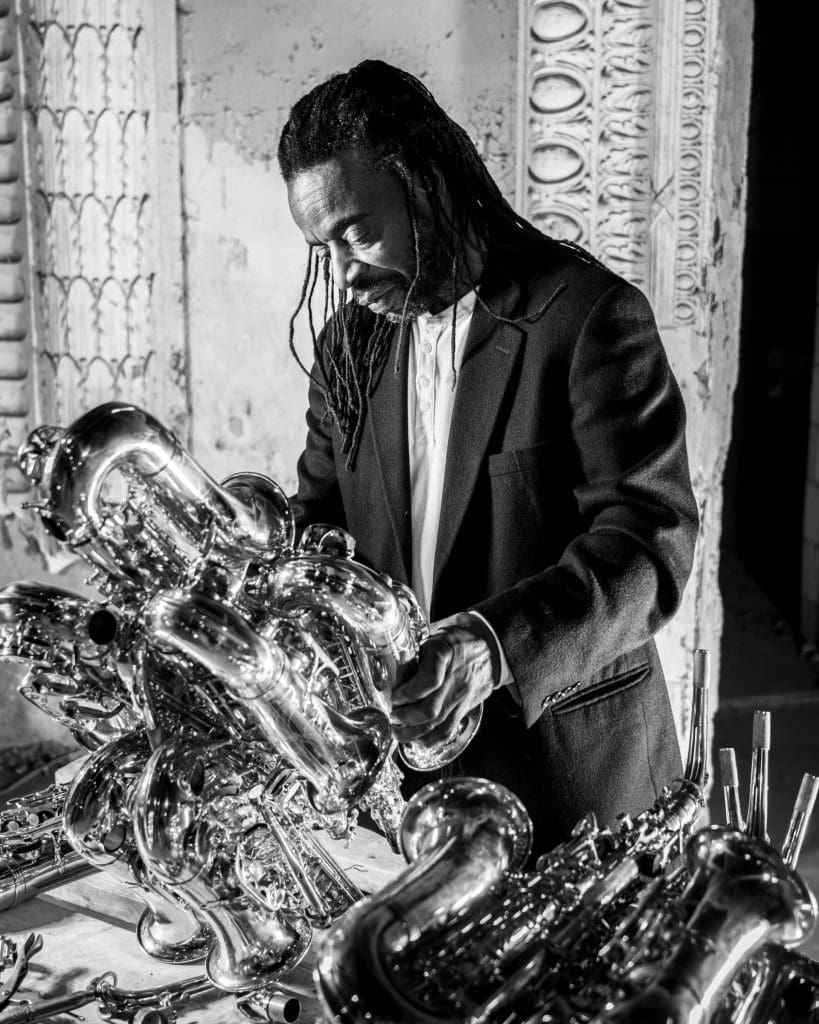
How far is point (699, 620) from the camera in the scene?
2.84 m

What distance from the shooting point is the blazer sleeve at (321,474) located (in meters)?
1.71

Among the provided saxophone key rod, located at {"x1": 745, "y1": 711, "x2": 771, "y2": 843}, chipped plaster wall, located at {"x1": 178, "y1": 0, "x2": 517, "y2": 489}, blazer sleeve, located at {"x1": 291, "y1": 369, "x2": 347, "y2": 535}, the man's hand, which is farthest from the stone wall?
saxophone key rod, located at {"x1": 745, "y1": 711, "x2": 771, "y2": 843}

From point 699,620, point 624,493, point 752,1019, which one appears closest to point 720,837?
point 752,1019

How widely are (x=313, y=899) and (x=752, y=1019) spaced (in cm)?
41

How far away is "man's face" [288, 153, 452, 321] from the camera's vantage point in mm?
1322

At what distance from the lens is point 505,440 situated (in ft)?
4.77

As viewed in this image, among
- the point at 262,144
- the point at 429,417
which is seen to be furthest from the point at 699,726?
the point at 262,144

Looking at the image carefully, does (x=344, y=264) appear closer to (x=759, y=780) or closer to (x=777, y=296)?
(x=759, y=780)

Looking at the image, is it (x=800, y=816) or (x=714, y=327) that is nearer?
(x=800, y=816)

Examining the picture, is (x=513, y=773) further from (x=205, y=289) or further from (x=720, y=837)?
(x=205, y=289)

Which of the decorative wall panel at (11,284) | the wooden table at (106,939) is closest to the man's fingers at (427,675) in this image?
the wooden table at (106,939)

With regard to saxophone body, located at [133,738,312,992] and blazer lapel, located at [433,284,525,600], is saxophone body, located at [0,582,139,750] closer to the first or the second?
saxophone body, located at [133,738,312,992]

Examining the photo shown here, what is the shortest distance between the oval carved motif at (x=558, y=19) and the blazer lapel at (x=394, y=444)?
3.91ft

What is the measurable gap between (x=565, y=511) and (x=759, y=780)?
0.50 metres
